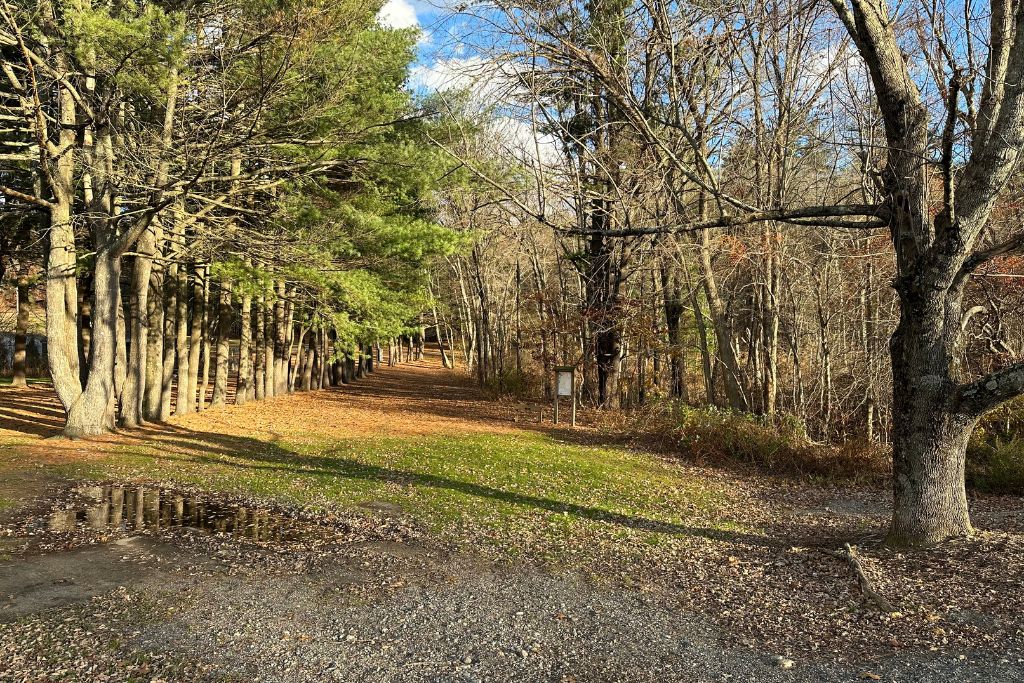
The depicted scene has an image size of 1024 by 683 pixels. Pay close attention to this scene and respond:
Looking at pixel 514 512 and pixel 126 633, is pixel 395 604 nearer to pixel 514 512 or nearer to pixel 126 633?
pixel 126 633

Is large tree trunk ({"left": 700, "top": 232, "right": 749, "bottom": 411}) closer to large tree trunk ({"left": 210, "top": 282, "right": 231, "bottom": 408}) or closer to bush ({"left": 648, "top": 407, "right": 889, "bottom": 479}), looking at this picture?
bush ({"left": 648, "top": 407, "right": 889, "bottom": 479})

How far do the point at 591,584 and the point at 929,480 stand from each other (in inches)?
115

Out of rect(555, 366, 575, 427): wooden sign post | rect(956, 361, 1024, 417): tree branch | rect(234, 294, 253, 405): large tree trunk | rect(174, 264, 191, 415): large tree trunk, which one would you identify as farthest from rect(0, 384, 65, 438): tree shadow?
rect(956, 361, 1024, 417): tree branch

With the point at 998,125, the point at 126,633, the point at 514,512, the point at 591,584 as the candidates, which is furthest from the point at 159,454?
the point at 998,125

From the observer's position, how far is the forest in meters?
5.92

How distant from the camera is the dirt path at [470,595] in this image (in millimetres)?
4246

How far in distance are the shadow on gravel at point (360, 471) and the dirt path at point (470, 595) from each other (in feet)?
0.19

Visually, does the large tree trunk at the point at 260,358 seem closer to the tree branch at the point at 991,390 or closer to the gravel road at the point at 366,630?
the gravel road at the point at 366,630

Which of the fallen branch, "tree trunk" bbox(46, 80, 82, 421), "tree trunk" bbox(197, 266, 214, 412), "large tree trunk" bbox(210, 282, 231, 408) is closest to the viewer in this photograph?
the fallen branch

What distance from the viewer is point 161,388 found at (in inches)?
604

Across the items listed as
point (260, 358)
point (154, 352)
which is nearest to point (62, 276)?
point (154, 352)

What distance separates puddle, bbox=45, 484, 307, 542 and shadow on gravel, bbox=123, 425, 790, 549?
2.17 metres

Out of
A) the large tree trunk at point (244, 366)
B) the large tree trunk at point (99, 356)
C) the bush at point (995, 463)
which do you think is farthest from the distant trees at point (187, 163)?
the bush at point (995, 463)

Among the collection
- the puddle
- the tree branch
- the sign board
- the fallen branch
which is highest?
the tree branch
